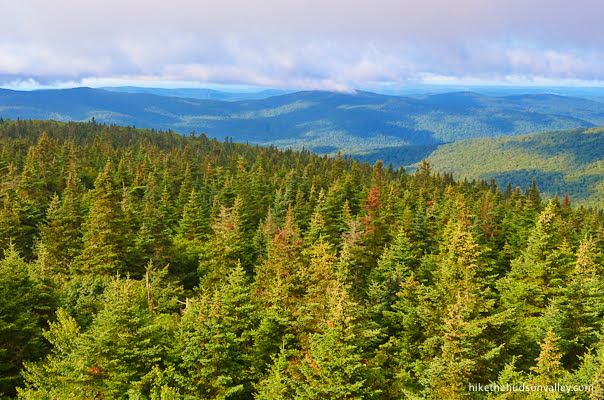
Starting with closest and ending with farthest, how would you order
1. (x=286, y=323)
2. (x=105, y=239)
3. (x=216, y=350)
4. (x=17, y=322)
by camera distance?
(x=216, y=350) → (x=17, y=322) → (x=286, y=323) → (x=105, y=239)

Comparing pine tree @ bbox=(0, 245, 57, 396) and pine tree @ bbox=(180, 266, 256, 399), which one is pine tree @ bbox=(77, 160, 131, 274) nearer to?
pine tree @ bbox=(0, 245, 57, 396)

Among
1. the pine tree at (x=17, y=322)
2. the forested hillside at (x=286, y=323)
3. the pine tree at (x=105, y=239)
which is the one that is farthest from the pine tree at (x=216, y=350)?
the pine tree at (x=105, y=239)

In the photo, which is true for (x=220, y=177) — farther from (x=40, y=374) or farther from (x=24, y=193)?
(x=40, y=374)

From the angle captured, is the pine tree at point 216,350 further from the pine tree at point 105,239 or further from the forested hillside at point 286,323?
the pine tree at point 105,239

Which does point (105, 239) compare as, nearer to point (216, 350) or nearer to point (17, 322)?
point (17, 322)

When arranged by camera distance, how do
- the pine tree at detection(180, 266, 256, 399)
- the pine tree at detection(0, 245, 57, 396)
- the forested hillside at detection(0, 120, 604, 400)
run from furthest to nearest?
the pine tree at detection(0, 245, 57, 396) → the pine tree at detection(180, 266, 256, 399) → the forested hillside at detection(0, 120, 604, 400)

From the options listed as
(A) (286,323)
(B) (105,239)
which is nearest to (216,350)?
(A) (286,323)

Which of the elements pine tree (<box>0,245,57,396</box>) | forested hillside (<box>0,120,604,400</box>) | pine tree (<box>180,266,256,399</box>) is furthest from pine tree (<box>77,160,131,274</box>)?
pine tree (<box>180,266,256,399</box>)

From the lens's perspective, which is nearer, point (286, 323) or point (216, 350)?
point (216, 350)

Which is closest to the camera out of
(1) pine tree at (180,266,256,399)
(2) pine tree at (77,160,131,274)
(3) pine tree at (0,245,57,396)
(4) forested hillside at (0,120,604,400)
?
(4) forested hillside at (0,120,604,400)

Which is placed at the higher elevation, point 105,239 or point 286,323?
point 105,239

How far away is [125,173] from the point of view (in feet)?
266

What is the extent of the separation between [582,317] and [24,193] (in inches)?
2744

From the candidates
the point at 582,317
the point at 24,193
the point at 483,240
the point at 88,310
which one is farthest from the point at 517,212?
the point at 24,193
